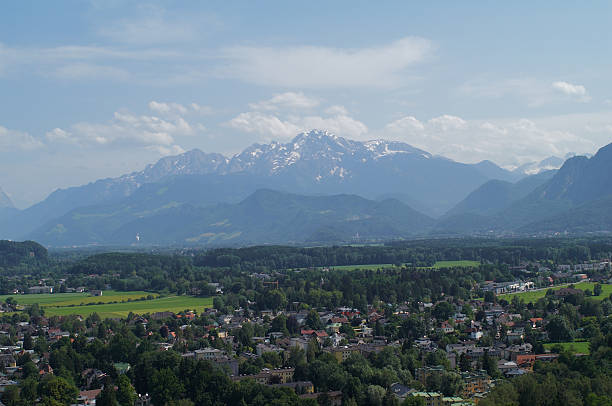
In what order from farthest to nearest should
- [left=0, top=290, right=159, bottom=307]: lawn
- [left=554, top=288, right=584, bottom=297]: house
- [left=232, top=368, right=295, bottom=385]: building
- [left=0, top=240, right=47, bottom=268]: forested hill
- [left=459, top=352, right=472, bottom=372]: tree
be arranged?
[left=0, top=240, right=47, bottom=268]: forested hill
[left=0, top=290, right=159, bottom=307]: lawn
[left=554, top=288, right=584, bottom=297]: house
[left=459, top=352, right=472, bottom=372]: tree
[left=232, top=368, right=295, bottom=385]: building

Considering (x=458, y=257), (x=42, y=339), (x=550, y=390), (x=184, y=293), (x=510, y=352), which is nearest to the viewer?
(x=550, y=390)

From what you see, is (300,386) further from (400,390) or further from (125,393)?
(125,393)

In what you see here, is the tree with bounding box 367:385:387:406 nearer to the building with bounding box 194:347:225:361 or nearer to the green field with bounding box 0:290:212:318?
the building with bounding box 194:347:225:361

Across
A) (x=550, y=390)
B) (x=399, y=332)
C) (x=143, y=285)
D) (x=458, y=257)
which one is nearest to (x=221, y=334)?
(x=399, y=332)

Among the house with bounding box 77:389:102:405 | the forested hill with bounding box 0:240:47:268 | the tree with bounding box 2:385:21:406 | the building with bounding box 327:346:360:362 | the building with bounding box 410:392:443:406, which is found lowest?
the building with bounding box 410:392:443:406

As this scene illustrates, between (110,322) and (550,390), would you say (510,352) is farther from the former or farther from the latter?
(110,322)

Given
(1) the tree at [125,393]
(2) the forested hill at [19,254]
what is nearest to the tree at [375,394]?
(1) the tree at [125,393]

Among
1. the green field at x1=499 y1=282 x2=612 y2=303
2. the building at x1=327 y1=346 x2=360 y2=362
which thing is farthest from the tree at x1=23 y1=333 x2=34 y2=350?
the green field at x1=499 y1=282 x2=612 y2=303

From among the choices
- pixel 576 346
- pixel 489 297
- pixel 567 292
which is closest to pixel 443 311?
pixel 489 297
